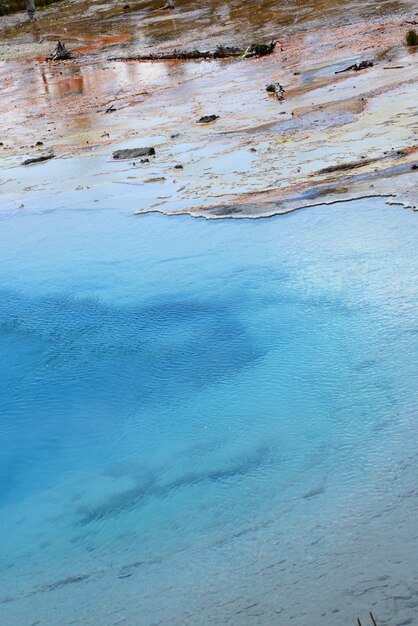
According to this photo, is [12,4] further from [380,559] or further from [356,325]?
[380,559]

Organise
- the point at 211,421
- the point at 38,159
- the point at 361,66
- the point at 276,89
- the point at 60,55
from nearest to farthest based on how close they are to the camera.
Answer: the point at 211,421 < the point at 38,159 < the point at 276,89 < the point at 361,66 < the point at 60,55

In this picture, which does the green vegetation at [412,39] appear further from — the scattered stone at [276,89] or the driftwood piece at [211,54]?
the driftwood piece at [211,54]

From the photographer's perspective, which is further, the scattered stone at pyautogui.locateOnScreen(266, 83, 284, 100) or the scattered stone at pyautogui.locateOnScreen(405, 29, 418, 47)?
the scattered stone at pyautogui.locateOnScreen(405, 29, 418, 47)

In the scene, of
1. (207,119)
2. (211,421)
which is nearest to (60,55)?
(207,119)

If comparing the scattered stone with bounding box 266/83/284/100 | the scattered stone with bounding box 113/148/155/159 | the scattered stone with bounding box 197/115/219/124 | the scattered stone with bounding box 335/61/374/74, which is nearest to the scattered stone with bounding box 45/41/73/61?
the scattered stone with bounding box 266/83/284/100

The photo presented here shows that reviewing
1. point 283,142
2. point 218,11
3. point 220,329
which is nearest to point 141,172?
point 283,142

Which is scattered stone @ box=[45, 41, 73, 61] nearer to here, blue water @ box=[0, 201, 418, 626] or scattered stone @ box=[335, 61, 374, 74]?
scattered stone @ box=[335, 61, 374, 74]

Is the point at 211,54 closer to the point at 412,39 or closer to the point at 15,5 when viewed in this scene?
the point at 412,39
